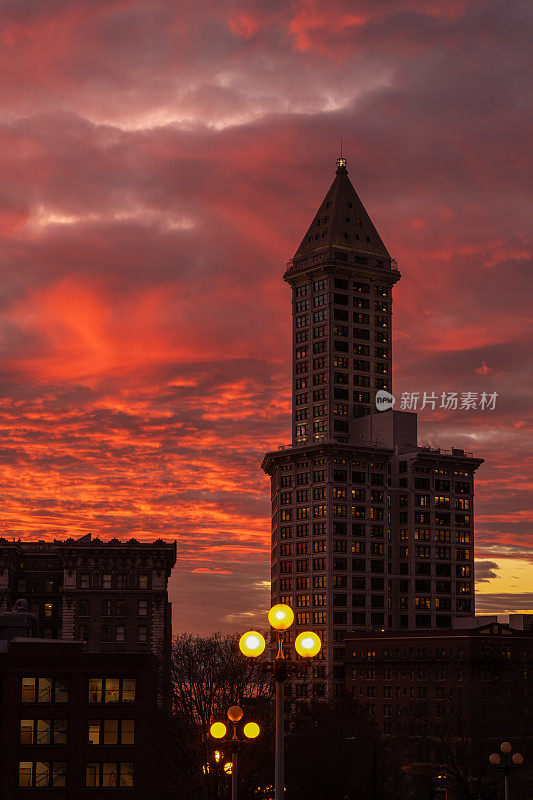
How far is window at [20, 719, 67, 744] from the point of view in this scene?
11456 centimetres

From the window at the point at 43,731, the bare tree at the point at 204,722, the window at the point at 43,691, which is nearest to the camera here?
the bare tree at the point at 204,722

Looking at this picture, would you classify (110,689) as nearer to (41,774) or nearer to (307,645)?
(41,774)

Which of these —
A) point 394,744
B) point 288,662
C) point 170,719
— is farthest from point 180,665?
point 394,744

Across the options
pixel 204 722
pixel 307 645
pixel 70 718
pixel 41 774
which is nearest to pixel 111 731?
pixel 70 718

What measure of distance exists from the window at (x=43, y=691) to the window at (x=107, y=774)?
695cm

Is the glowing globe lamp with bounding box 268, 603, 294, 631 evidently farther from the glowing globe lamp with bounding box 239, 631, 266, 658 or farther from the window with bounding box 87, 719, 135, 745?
the window with bounding box 87, 719, 135, 745

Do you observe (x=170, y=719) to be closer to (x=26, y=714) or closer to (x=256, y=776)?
(x=256, y=776)

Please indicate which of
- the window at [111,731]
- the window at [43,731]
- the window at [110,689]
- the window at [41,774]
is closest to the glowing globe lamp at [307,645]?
the window at [41,774]

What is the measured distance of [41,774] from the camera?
372 ft

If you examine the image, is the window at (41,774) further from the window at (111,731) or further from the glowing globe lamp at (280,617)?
the glowing globe lamp at (280,617)

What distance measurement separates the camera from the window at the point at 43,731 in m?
115

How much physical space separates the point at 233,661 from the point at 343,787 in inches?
870

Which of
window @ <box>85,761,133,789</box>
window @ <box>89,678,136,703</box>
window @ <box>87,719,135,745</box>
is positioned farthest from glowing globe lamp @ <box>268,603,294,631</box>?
window @ <box>89,678,136,703</box>

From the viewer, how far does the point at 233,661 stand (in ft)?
327
